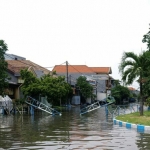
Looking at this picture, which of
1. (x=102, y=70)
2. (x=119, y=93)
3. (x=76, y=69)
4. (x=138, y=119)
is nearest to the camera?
(x=138, y=119)

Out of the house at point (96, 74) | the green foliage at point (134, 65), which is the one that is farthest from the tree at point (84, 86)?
the green foliage at point (134, 65)

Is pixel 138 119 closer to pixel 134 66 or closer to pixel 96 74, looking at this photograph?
pixel 134 66

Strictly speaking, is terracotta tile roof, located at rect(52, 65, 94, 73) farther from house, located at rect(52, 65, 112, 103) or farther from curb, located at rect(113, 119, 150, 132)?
curb, located at rect(113, 119, 150, 132)

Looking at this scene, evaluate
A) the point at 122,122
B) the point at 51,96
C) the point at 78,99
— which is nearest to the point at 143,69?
the point at 122,122

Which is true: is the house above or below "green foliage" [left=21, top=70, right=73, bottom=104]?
above

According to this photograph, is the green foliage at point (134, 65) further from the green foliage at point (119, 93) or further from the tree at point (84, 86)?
the green foliage at point (119, 93)

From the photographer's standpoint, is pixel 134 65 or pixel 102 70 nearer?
pixel 134 65

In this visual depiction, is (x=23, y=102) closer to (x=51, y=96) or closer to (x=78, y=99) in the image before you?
(x=51, y=96)

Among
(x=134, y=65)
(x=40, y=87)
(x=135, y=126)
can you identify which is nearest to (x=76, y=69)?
(x=40, y=87)

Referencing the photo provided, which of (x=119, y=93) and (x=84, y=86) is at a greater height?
(x=84, y=86)

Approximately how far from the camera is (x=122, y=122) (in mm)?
19688

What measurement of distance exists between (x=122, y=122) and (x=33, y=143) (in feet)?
28.2

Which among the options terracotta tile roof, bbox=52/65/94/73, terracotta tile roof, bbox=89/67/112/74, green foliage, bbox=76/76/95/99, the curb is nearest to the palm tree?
the curb

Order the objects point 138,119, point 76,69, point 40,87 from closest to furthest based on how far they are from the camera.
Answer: point 138,119 < point 40,87 < point 76,69
